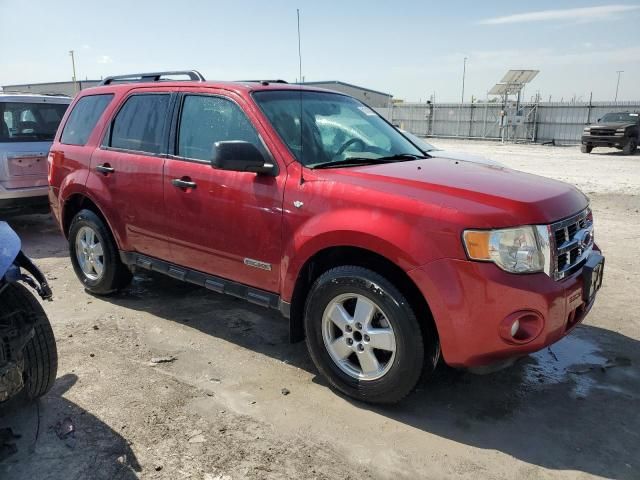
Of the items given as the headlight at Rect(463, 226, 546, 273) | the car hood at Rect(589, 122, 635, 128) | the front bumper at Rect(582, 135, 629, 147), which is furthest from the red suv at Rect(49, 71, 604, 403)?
the car hood at Rect(589, 122, 635, 128)

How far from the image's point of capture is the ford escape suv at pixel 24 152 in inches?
285

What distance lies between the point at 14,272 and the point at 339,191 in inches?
72.1

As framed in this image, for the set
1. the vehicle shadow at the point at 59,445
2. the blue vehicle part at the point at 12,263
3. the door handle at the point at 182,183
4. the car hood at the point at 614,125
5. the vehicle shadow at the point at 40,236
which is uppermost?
the door handle at the point at 182,183

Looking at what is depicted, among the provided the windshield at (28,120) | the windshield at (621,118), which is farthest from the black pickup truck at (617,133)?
the windshield at (28,120)

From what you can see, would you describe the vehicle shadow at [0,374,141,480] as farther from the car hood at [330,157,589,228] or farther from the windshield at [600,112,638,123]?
the windshield at [600,112,638,123]

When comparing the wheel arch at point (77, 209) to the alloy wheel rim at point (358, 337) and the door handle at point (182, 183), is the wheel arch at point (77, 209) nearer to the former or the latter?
the door handle at point (182, 183)

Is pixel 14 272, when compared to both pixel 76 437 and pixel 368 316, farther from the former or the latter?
pixel 368 316

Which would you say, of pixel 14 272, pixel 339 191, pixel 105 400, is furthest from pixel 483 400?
pixel 14 272

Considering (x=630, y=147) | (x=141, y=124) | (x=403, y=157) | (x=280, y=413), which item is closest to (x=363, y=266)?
(x=280, y=413)

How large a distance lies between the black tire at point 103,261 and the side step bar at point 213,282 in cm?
18

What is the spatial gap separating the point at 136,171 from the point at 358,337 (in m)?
2.41

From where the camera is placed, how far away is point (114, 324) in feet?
15.1

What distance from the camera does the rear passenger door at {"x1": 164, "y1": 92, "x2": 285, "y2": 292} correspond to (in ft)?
11.9

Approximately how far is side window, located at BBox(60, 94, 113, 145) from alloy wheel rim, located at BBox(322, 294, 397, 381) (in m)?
3.20
